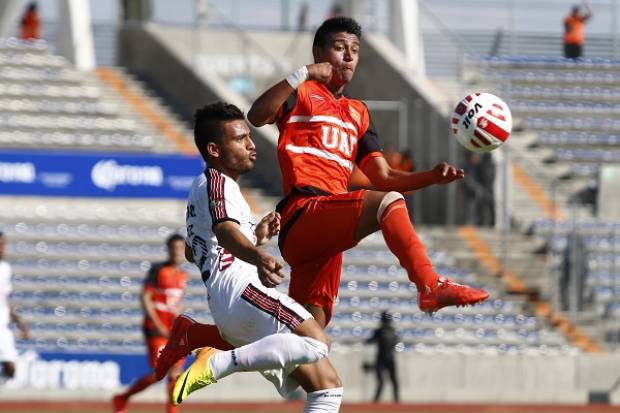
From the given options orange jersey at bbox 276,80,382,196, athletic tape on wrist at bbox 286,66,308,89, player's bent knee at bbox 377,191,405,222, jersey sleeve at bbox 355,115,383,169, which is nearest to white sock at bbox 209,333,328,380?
player's bent knee at bbox 377,191,405,222

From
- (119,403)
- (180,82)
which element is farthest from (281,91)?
(180,82)

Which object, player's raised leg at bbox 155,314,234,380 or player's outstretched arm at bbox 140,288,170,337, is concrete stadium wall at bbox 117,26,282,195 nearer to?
player's outstretched arm at bbox 140,288,170,337

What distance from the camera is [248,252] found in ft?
26.3

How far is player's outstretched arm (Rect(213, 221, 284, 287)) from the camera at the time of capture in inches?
310

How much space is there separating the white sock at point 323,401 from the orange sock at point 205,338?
75cm

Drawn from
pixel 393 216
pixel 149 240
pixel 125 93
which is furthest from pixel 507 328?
pixel 393 216

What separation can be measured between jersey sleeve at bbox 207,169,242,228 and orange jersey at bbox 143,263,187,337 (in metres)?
6.81

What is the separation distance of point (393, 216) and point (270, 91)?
1049 millimetres

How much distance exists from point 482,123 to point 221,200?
5.97 ft

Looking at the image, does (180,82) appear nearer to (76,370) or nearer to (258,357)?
(76,370)

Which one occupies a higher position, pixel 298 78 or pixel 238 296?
pixel 298 78

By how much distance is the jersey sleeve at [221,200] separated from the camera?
8.30 m

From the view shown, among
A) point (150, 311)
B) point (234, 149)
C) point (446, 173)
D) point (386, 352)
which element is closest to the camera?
point (234, 149)

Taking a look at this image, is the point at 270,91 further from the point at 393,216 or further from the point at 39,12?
the point at 39,12
